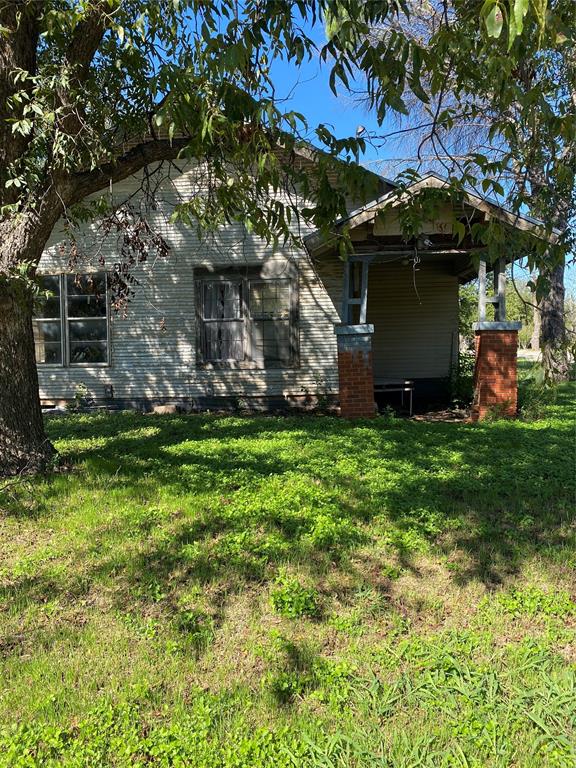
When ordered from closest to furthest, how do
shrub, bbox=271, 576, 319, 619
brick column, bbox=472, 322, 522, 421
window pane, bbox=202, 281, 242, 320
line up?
shrub, bbox=271, 576, 319, 619 → brick column, bbox=472, 322, 522, 421 → window pane, bbox=202, 281, 242, 320

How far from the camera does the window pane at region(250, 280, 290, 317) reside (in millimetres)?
10945

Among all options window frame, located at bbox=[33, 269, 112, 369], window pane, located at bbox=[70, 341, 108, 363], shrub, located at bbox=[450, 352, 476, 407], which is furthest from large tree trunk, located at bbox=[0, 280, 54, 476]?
shrub, located at bbox=[450, 352, 476, 407]

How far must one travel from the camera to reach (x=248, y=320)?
10961 millimetres

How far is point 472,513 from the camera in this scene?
4719 mm

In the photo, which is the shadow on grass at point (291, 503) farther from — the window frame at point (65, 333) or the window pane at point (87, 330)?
the window pane at point (87, 330)

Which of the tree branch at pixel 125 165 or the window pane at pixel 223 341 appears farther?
the window pane at pixel 223 341

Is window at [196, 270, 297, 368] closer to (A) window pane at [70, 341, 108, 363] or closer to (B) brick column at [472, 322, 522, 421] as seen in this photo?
(A) window pane at [70, 341, 108, 363]

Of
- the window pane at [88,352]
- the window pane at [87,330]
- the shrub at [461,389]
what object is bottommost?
the shrub at [461,389]

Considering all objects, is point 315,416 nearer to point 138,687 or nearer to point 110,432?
point 110,432

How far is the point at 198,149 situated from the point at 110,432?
5.75 metres

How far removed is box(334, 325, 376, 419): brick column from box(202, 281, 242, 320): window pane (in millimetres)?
2671

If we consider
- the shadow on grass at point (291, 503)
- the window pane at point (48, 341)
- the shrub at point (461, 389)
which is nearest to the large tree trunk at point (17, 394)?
the shadow on grass at point (291, 503)

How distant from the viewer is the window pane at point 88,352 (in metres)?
11.4

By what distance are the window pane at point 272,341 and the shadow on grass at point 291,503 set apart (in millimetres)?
3198
